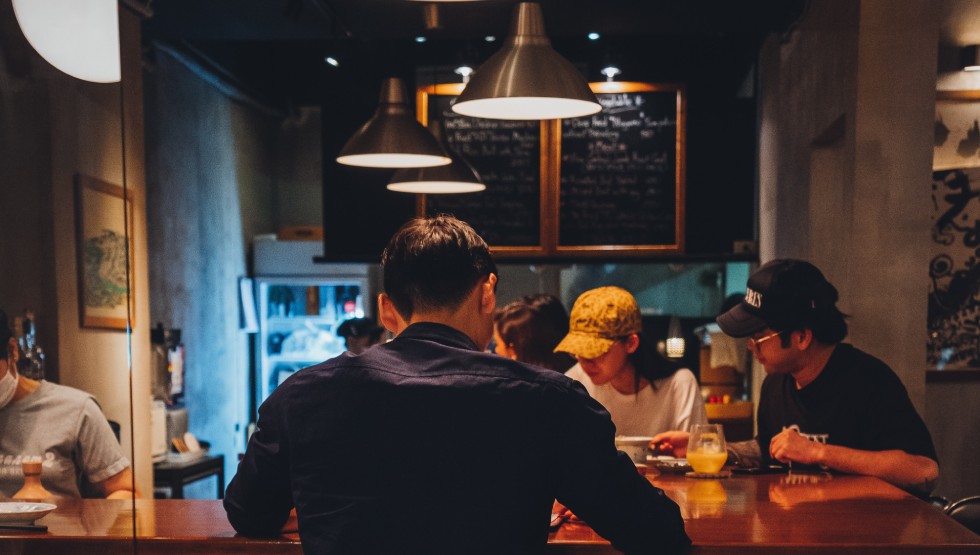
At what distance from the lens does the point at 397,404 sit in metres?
1.44

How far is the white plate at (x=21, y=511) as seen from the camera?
1816mm

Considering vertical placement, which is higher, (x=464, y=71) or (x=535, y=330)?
(x=464, y=71)

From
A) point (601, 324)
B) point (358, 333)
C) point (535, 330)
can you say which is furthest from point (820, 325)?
point (358, 333)

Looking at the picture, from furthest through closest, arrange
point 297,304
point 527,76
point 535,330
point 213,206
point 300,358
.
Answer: point 297,304
point 300,358
point 213,206
point 535,330
point 527,76

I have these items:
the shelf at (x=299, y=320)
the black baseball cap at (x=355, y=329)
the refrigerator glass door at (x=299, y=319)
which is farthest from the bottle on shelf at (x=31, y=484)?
the shelf at (x=299, y=320)

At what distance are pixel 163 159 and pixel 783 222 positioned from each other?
3.76 metres

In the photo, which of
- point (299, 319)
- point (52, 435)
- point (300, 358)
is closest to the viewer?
point (52, 435)

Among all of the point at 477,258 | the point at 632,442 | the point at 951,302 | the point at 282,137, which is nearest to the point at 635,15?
the point at 951,302

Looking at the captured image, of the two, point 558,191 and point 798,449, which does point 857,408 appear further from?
point 558,191

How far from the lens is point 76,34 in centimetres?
150

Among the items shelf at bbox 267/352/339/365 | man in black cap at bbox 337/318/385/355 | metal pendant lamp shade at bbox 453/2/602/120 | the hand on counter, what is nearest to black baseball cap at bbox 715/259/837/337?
the hand on counter

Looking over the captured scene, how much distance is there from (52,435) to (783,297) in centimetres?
188

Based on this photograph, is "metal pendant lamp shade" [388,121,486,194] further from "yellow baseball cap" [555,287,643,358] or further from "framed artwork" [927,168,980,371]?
"framed artwork" [927,168,980,371]

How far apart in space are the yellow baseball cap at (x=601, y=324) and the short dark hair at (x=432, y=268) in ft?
4.45
